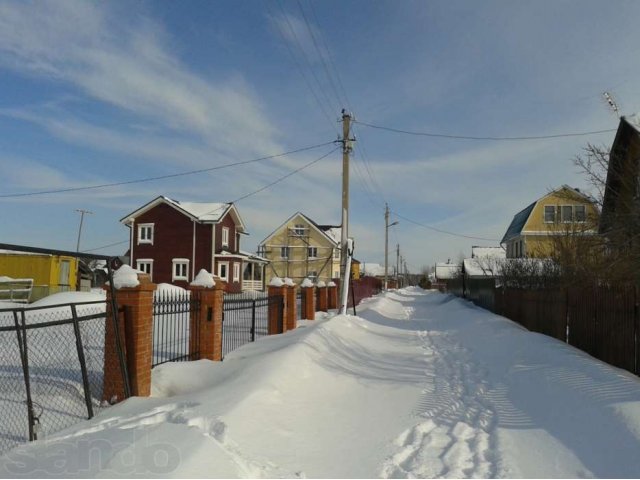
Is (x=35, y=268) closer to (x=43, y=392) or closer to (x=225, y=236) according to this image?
(x=225, y=236)

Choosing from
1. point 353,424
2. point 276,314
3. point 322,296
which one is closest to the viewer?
point 353,424

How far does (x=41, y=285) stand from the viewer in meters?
27.0

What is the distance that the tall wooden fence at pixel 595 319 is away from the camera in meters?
8.40

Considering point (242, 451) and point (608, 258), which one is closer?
point (242, 451)

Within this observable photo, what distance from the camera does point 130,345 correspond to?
19.6 ft

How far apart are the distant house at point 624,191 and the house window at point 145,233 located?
95.9 feet

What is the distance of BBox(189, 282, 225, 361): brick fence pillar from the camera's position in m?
8.39

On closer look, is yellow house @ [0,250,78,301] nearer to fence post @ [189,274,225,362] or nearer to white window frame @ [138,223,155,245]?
white window frame @ [138,223,155,245]

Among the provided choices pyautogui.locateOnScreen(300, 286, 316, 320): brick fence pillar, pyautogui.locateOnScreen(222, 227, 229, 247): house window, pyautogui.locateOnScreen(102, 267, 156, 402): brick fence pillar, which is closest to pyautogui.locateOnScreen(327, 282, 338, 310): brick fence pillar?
pyautogui.locateOnScreen(300, 286, 316, 320): brick fence pillar

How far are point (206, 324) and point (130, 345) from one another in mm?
2485

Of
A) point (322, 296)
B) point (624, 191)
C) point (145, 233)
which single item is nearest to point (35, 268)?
point (145, 233)

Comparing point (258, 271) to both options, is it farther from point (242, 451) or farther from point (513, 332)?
point (242, 451)

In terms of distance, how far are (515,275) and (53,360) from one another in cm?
1817

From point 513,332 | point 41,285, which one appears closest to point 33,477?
point 513,332
